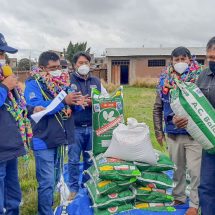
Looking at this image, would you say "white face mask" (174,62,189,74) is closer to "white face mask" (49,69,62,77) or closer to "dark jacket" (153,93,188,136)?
"dark jacket" (153,93,188,136)

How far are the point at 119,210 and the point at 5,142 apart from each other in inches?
53.8

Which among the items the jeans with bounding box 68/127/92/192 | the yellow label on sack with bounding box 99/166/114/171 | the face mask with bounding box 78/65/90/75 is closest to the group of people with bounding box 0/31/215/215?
the jeans with bounding box 68/127/92/192

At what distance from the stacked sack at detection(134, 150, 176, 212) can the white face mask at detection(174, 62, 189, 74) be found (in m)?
0.98

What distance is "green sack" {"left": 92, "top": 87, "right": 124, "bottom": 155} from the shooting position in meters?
3.94

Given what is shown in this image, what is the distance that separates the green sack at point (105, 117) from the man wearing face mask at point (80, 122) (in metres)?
0.21

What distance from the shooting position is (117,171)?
343cm

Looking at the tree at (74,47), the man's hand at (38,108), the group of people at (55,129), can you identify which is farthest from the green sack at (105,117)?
the tree at (74,47)

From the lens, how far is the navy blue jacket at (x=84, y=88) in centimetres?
416

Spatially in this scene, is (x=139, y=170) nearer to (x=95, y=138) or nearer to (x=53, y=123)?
(x=95, y=138)

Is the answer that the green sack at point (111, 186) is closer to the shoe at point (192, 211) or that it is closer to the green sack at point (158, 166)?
the green sack at point (158, 166)

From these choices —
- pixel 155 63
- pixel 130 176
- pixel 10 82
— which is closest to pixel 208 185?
pixel 130 176

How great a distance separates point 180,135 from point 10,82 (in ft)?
6.09

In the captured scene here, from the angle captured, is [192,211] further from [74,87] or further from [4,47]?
[4,47]

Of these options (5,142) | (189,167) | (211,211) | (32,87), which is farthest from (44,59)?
(211,211)
